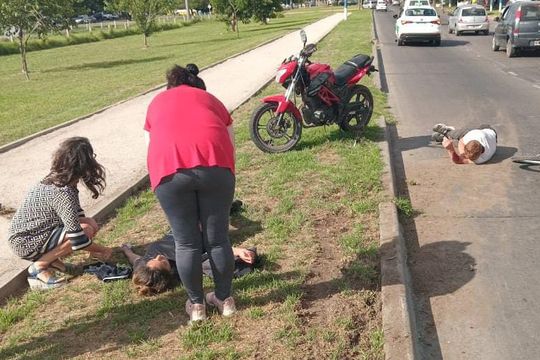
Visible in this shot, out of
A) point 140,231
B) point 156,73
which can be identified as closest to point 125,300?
point 140,231

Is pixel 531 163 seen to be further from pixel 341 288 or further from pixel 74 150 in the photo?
pixel 74 150

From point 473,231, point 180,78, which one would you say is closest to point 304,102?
point 473,231

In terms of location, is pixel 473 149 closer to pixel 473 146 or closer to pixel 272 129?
pixel 473 146

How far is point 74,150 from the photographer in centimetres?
421

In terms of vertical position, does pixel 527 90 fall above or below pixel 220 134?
below

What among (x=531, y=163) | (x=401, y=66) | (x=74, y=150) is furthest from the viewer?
(x=401, y=66)

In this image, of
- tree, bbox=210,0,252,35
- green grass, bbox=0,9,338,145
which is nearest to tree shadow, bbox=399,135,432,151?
green grass, bbox=0,9,338,145

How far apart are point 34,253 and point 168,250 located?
1021mm

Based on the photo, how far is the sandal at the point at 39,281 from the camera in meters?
4.34

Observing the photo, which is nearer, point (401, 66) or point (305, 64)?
point (305, 64)

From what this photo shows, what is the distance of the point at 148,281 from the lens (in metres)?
3.99

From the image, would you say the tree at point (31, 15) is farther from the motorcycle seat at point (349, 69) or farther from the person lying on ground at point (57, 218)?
the person lying on ground at point (57, 218)

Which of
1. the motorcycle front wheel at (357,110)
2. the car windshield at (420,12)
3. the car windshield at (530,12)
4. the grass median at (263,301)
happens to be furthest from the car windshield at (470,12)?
the grass median at (263,301)

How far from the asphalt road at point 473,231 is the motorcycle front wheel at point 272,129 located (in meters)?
1.37
